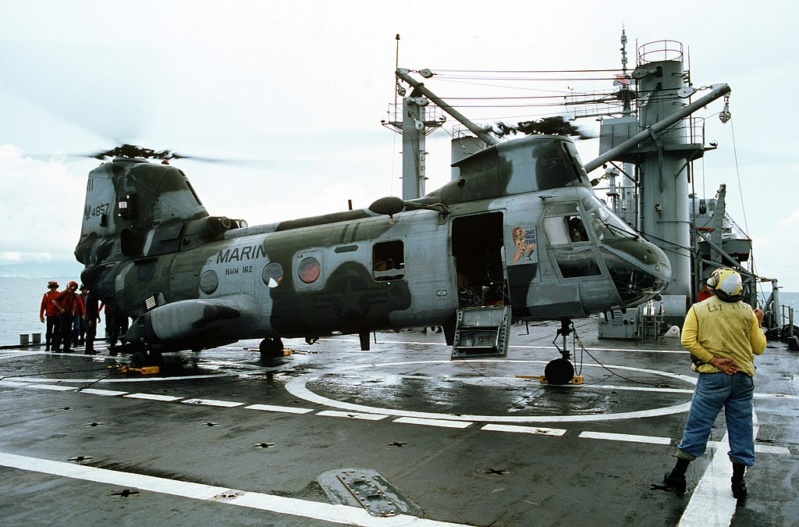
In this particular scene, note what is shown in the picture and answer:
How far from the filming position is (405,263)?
11836 mm

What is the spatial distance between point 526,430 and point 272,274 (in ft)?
25.2

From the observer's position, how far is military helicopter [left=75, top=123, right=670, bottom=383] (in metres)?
10.6

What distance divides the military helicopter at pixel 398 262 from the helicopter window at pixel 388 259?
0.03 m

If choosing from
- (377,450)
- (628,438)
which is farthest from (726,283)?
(377,450)

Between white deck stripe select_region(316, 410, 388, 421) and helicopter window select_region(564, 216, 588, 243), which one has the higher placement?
helicopter window select_region(564, 216, 588, 243)

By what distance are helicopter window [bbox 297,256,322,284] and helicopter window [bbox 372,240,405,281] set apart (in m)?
1.40

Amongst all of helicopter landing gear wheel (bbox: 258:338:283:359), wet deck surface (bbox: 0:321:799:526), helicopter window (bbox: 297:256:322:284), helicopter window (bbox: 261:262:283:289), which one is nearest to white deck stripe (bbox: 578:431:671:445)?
wet deck surface (bbox: 0:321:799:526)

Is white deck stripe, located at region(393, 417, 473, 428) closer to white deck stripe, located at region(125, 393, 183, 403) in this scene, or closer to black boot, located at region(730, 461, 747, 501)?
black boot, located at region(730, 461, 747, 501)

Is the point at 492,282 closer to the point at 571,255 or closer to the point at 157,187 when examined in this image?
the point at 571,255

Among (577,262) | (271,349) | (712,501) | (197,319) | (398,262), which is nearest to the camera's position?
(712,501)

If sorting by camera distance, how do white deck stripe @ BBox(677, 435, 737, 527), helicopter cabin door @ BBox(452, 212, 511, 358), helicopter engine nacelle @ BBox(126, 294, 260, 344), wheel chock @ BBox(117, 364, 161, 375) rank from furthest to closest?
1. wheel chock @ BBox(117, 364, 161, 375)
2. helicopter engine nacelle @ BBox(126, 294, 260, 344)
3. helicopter cabin door @ BBox(452, 212, 511, 358)
4. white deck stripe @ BBox(677, 435, 737, 527)

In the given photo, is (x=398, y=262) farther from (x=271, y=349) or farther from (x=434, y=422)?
(x=271, y=349)

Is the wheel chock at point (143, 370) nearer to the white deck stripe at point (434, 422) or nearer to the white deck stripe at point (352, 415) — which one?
the white deck stripe at point (352, 415)

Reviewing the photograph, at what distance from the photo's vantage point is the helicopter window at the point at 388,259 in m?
12.0
